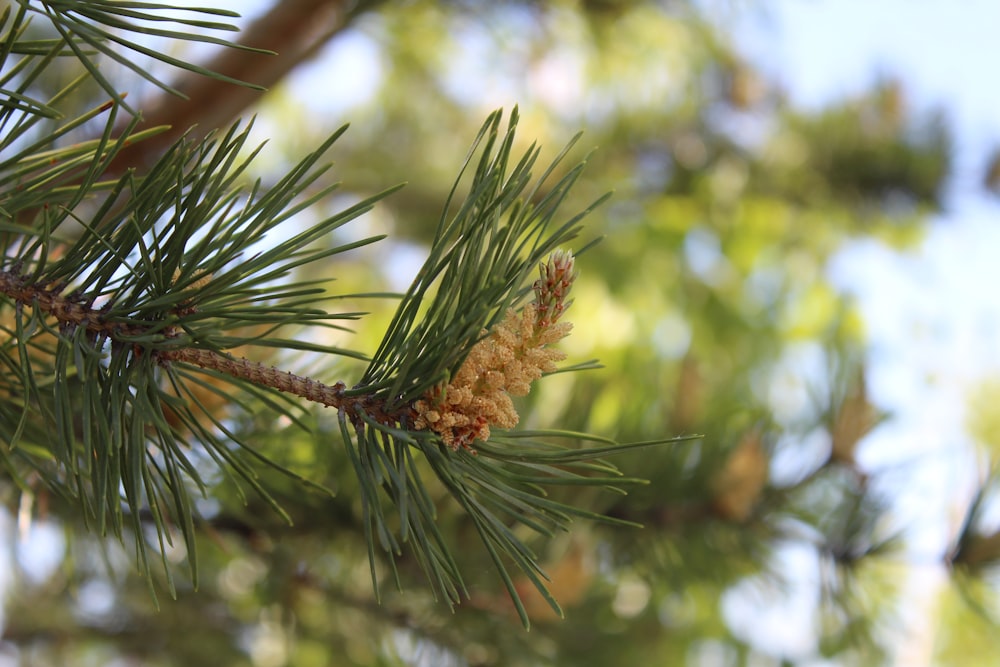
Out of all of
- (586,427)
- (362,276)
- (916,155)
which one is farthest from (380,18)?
(362,276)

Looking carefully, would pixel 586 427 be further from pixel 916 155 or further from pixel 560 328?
pixel 916 155

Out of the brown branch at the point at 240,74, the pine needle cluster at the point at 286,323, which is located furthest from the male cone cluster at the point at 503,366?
the brown branch at the point at 240,74

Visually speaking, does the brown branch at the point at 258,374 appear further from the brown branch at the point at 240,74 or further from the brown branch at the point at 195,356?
the brown branch at the point at 240,74

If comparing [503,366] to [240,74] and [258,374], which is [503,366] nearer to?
[258,374]

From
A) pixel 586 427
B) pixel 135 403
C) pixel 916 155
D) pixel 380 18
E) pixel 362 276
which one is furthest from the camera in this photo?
pixel 362 276

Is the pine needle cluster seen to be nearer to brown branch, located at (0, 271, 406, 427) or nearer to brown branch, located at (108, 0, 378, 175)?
brown branch, located at (0, 271, 406, 427)

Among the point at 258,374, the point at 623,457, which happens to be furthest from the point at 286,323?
the point at 623,457
